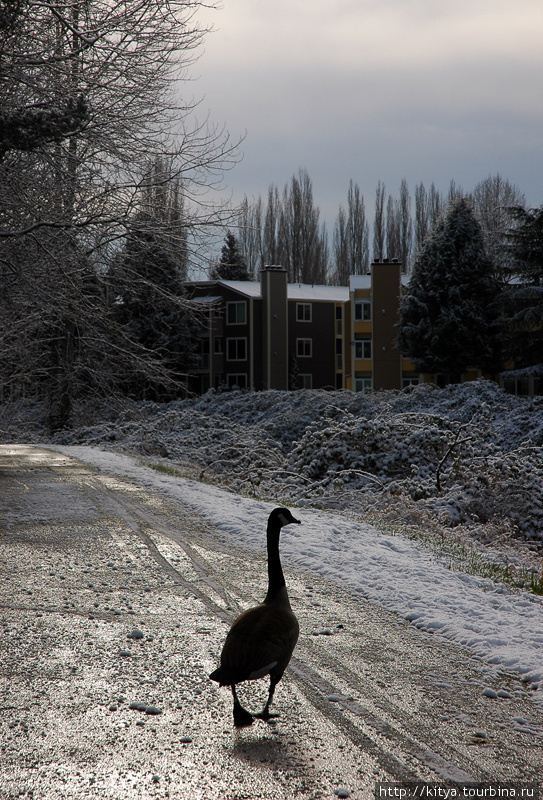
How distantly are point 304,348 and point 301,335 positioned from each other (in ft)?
3.77

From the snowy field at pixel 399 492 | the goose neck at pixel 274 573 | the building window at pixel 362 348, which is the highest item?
the building window at pixel 362 348

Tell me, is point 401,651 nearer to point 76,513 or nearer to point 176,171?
point 76,513

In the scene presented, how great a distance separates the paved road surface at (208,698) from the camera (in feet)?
11.7

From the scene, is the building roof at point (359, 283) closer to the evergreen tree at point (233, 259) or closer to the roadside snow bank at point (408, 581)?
the evergreen tree at point (233, 259)

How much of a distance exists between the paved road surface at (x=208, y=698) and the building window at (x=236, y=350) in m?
50.7

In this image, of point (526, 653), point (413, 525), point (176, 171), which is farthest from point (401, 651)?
point (176, 171)

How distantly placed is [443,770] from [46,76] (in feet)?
43.5

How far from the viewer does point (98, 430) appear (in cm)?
3119

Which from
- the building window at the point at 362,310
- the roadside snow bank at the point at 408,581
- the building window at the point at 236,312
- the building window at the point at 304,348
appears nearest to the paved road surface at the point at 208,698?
the roadside snow bank at the point at 408,581

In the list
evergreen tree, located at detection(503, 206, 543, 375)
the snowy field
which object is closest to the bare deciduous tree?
the snowy field

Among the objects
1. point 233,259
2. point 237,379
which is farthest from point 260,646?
point 233,259

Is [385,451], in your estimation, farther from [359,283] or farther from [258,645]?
[359,283]

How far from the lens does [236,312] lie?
2306 inches

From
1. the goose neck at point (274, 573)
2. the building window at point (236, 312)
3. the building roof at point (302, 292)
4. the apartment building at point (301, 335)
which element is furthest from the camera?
the building roof at point (302, 292)
